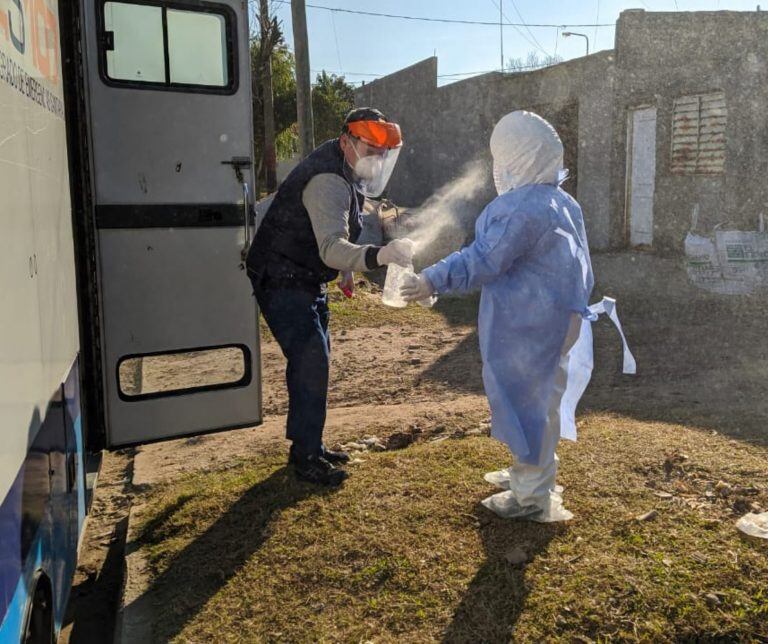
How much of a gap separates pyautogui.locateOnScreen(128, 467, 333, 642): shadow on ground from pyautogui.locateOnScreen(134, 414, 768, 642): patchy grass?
0.01 m

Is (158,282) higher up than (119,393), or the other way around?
(158,282)

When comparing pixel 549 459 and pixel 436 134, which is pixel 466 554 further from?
pixel 436 134

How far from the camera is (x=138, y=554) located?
396cm

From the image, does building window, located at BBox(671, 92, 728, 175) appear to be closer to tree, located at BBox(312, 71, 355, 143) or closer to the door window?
the door window

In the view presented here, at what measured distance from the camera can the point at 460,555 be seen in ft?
11.8

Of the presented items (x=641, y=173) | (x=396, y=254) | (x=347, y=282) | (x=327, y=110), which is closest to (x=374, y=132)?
(x=396, y=254)

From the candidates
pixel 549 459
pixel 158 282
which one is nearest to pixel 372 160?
pixel 158 282

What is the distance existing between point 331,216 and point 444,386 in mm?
3696

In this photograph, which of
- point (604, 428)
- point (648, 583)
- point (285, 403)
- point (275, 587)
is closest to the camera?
point (648, 583)

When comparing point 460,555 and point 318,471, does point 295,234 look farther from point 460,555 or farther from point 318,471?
Result: point 460,555

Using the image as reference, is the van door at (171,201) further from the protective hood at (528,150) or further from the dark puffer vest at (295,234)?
the protective hood at (528,150)

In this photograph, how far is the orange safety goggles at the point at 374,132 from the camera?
3.87m

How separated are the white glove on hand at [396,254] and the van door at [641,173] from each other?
11020 mm

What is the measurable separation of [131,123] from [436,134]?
64.3ft
